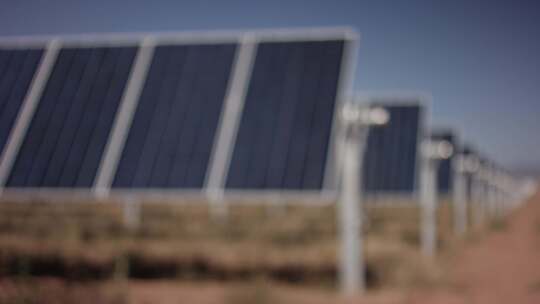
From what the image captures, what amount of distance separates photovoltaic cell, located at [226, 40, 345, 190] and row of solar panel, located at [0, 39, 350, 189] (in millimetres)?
18

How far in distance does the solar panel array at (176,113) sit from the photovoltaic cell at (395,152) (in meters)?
7.37

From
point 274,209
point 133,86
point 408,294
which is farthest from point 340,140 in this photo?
point 274,209

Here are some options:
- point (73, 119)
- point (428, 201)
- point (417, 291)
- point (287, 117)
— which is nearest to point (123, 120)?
point (73, 119)

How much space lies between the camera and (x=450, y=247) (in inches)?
763

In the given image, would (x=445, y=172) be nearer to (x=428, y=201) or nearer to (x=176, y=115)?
(x=428, y=201)

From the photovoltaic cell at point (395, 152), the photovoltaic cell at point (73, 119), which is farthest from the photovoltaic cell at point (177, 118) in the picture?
the photovoltaic cell at point (395, 152)

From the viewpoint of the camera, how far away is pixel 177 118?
10664 mm

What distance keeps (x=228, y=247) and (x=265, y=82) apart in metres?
3.98

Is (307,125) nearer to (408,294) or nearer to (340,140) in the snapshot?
(340,140)

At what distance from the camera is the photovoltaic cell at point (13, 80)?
420 inches

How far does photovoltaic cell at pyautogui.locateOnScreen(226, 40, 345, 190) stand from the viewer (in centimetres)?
942

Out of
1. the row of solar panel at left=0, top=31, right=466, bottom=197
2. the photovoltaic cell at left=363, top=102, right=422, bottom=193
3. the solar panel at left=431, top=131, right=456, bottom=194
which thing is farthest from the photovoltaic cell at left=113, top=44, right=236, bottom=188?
the solar panel at left=431, top=131, right=456, bottom=194

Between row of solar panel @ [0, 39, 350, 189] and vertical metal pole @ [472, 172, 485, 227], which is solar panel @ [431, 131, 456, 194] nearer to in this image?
vertical metal pole @ [472, 172, 485, 227]

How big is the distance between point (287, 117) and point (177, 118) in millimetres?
1892
